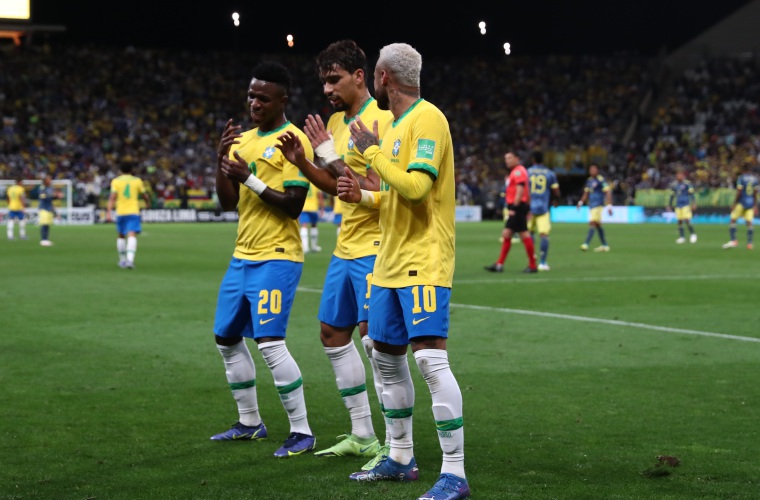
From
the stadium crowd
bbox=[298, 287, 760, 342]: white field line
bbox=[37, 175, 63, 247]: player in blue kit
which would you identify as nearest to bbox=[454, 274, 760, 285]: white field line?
bbox=[298, 287, 760, 342]: white field line

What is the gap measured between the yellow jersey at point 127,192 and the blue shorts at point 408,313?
16555 mm

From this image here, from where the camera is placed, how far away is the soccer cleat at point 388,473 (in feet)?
18.4

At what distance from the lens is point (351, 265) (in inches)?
244

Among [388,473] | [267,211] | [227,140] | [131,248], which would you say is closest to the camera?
[388,473]

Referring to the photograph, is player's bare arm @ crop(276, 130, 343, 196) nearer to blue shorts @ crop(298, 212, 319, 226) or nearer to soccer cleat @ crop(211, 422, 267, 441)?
soccer cleat @ crop(211, 422, 267, 441)

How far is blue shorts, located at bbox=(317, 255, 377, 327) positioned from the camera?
615 cm

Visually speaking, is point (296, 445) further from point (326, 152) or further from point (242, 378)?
point (326, 152)

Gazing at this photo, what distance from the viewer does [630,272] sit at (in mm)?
19969

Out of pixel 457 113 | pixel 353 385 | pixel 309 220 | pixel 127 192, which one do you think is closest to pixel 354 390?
pixel 353 385

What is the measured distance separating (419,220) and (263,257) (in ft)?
4.81

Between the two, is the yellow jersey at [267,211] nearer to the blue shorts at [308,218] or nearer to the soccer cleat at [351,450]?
the soccer cleat at [351,450]

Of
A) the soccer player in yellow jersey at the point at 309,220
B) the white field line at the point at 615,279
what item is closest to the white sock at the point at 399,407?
the white field line at the point at 615,279

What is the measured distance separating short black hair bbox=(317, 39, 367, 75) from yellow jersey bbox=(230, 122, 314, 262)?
0.50 meters

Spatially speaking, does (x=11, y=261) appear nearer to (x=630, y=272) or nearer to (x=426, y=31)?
(x=630, y=272)
